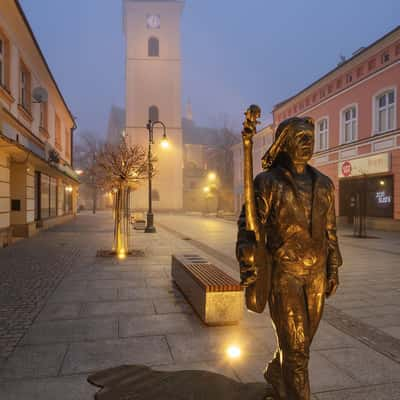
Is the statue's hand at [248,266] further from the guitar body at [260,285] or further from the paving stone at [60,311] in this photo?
the paving stone at [60,311]

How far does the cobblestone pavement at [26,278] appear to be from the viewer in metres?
4.66

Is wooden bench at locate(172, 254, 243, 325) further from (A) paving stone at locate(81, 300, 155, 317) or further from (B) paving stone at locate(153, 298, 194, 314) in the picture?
(A) paving stone at locate(81, 300, 155, 317)

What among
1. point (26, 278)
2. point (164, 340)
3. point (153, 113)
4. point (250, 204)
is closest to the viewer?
point (250, 204)

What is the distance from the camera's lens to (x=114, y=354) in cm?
387

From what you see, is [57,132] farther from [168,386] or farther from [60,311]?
[168,386]

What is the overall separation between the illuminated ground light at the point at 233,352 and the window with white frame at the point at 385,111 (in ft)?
56.1

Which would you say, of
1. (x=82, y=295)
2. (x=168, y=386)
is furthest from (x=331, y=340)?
(x=82, y=295)

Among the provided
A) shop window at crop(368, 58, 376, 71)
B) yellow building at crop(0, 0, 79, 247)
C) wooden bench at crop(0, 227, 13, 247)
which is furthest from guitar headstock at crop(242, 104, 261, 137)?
shop window at crop(368, 58, 376, 71)

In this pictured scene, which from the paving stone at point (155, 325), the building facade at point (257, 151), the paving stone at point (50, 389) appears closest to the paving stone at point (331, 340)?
the paving stone at point (155, 325)

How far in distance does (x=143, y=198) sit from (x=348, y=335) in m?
43.5

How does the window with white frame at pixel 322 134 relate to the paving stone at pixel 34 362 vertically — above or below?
above

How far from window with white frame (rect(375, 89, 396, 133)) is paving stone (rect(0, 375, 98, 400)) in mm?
18481

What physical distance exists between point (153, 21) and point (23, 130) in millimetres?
39832

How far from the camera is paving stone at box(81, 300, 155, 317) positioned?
5.24 metres
